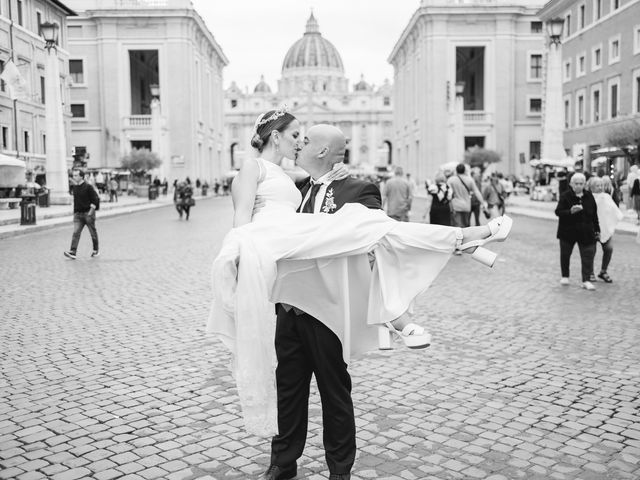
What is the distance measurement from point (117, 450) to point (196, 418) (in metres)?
0.69

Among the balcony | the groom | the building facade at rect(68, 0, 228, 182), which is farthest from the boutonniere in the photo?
the balcony

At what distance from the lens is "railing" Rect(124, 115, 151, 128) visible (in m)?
61.2

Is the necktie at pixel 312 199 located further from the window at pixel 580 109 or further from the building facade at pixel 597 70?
the window at pixel 580 109

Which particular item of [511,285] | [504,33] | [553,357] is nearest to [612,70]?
[504,33]

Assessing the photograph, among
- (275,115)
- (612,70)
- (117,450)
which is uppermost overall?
(612,70)

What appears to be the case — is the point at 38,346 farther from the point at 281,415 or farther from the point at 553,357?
the point at 553,357

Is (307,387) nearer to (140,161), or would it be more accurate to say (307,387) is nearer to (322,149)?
(322,149)

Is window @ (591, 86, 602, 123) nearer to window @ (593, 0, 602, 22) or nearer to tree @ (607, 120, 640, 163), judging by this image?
window @ (593, 0, 602, 22)

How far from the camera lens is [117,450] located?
4445mm

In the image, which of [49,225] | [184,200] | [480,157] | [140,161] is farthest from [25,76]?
[480,157]

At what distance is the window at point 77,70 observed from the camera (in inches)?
2419

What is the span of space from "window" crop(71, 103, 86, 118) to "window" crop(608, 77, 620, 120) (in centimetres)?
4062

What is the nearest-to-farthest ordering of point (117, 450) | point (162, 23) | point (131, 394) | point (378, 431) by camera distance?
point (117, 450), point (378, 431), point (131, 394), point (162, 23)

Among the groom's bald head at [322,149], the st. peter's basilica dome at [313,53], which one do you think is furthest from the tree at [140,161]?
the st. peter's basilica dome at [313,53]
